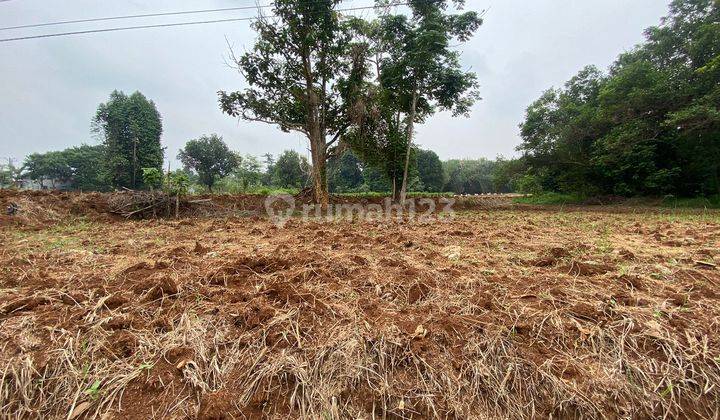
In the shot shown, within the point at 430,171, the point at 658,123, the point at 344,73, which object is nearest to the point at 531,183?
the point at 658,123

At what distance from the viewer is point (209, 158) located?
26.6 meters

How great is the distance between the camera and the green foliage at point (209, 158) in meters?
26.4

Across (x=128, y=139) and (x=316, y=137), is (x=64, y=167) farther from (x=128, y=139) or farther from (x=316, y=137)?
(x=316, y=137)

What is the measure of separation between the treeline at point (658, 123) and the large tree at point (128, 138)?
2965 centimetres

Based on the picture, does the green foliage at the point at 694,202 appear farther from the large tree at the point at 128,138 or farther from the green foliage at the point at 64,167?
the green foliage at the point at 64,167

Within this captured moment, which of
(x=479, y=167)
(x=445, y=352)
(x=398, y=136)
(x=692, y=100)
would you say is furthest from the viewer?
(x=479, y=167)

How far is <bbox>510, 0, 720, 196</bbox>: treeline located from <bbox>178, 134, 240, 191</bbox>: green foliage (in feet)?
88.6

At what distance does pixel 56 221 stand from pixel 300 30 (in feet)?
28.2

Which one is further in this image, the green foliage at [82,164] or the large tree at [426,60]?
the green foliage at [82,164]

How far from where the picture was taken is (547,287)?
189 centimetres

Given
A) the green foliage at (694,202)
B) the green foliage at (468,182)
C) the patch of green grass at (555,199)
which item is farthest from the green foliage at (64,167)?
the green foliage at (694,202)

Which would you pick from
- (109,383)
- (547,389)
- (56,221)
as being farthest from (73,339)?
(56,221)

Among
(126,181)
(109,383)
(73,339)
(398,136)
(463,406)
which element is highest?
(398,136)

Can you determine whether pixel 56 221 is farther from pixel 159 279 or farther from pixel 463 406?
pixel 463 406
